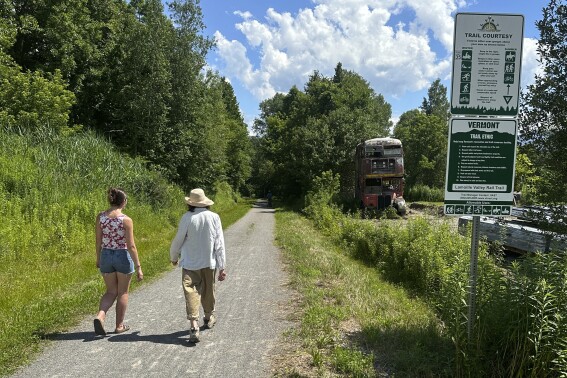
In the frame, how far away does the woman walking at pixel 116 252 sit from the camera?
5.82 metres

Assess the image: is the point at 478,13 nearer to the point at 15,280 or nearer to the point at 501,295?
the point at 501,295

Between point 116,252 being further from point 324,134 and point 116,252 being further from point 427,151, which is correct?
point 427,151

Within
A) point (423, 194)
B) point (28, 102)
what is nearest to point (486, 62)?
point (28, 102)

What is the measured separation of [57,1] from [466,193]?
25.9 m

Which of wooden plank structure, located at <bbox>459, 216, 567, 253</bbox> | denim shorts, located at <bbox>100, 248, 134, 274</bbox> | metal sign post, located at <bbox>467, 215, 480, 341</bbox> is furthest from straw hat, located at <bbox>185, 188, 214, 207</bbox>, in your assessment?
wooden plank structure, located at <bbox>459, 216, 567, 253</bbox>

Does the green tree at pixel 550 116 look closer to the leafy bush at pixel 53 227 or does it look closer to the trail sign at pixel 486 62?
the trail sign at pixel 486 62

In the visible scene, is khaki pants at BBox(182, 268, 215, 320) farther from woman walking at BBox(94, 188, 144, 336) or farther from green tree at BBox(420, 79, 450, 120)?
green tree at BBox(420, 79, 450, 120)

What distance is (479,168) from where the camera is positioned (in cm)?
429

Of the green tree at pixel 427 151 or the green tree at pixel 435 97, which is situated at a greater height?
the green tree at pixel 435 97

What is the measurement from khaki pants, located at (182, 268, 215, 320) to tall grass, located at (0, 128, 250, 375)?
187cm

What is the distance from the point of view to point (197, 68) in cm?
2797

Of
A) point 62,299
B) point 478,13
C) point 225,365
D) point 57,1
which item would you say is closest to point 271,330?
point 225,365

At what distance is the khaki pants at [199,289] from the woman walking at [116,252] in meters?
0.63

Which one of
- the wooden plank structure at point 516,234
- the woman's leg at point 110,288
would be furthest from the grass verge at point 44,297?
the wooden plank structure at point 516,234
